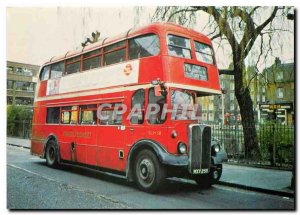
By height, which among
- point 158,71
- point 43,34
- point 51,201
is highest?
point 43,34

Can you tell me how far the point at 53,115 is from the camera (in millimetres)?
9961

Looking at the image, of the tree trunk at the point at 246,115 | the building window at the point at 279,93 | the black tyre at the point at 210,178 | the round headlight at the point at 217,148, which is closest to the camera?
the round headlight at the point at 217,148

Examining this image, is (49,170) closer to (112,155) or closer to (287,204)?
(112,155)

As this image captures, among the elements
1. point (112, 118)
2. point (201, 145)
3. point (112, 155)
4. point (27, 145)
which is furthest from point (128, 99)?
point (27, 145)

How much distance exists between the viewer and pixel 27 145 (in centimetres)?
1450

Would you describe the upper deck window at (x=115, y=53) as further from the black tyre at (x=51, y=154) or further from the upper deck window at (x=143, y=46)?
the black tyre at (x=51, y=154)

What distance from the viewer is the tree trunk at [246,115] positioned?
29.5 ft

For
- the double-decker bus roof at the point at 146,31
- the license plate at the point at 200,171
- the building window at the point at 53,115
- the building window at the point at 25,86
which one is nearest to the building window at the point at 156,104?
the license plate at the point at 200,171

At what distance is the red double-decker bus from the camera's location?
684 cm

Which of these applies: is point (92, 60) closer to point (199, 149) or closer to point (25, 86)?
point (25, 86)

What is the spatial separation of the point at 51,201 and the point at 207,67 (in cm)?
417

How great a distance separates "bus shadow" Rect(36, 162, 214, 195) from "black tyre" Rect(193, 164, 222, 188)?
0.14 meters

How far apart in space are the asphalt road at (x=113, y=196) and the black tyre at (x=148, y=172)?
0.17 m

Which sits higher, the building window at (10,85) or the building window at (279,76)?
the building window at (279,76)
